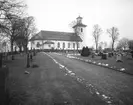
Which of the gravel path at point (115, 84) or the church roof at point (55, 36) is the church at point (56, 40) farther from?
the gravel path at point (115, 84)

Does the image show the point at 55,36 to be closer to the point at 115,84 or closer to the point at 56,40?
the point at 56,40

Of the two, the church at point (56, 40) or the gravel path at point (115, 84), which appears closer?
the gravel path at point (115, 84)

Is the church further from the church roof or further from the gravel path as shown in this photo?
the gravel path

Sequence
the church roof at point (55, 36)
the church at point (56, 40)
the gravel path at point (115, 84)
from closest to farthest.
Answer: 1. the gravel path at point (115, 84)
2. the church at point (56, 40)
3. the church roof at point (55, 36)

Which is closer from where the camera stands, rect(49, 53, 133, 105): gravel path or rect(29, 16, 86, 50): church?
rect(49, 53, 133, 105): gravel path

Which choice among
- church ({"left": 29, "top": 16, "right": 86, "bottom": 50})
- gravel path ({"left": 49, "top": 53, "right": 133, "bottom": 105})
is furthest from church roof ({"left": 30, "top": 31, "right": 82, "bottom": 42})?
gravel path ({"left": 49, "top": 53, "right": 133, "bottom": 105})

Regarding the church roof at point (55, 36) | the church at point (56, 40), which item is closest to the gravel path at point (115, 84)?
the church at point (56, 40)

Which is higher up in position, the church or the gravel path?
the church

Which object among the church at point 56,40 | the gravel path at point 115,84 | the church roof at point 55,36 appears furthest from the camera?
the church roof at point 55,36

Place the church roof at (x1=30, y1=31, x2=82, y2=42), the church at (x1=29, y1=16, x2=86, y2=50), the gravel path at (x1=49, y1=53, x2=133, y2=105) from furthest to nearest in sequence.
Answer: the church roof at (x1=30, y1=31, x2=82, y2=42) < the church at (x1=29, y1=16, x2=86, y2=50) < the gravel path at (x1=49, y1=53, x2=133, y2=105)

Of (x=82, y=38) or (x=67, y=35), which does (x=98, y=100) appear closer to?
(x=82, y=38)

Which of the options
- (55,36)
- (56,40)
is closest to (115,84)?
(56,40)

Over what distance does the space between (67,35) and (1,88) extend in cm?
7575

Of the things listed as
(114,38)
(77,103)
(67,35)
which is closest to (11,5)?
(77,103)
